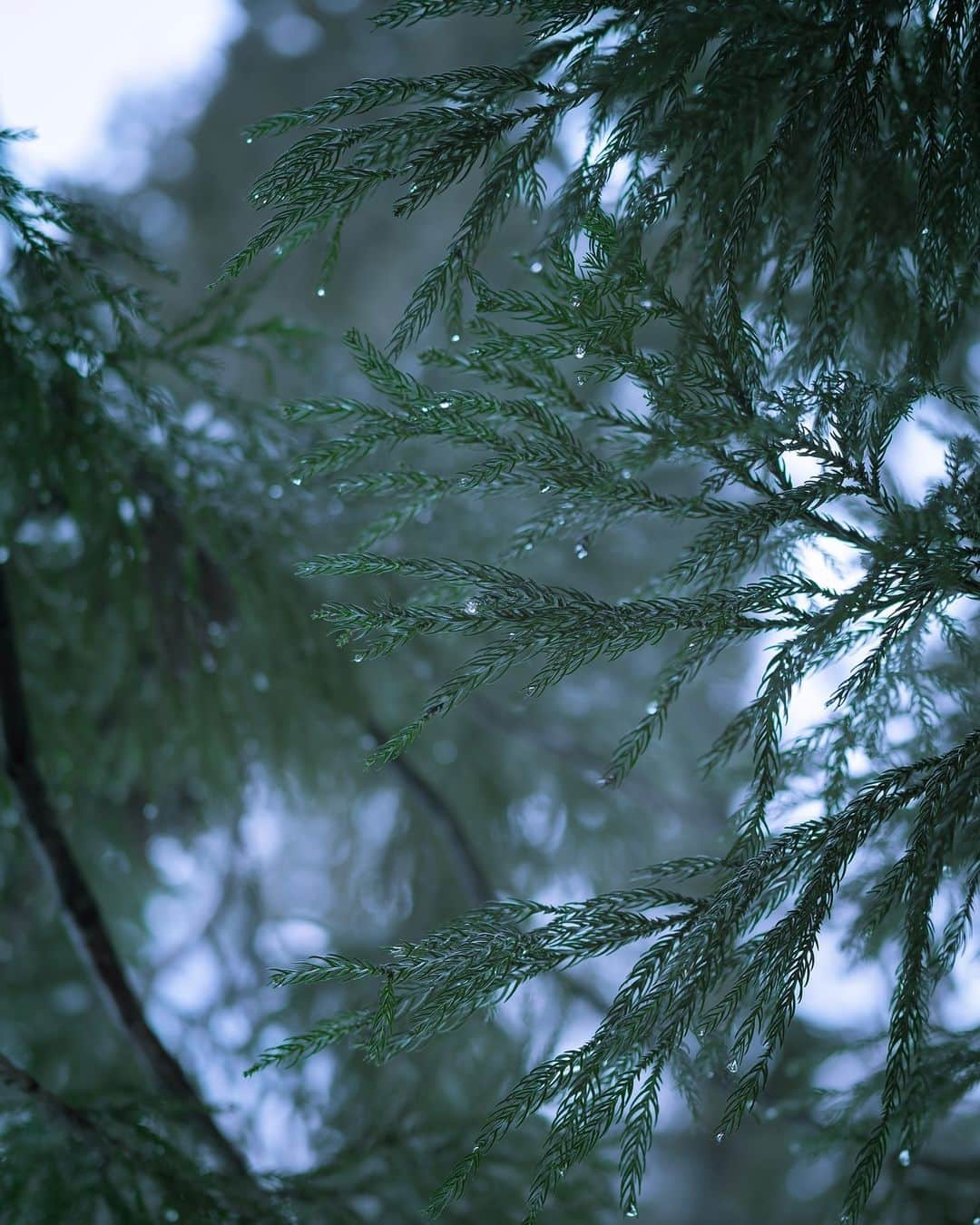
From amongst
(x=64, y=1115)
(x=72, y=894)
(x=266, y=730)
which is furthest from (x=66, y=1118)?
(x=266, y=730)

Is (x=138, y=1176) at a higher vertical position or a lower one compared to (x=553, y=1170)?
higher

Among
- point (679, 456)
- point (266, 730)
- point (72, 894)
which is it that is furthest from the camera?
point (266, 730)

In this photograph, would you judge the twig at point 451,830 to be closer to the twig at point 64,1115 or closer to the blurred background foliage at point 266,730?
the blurred background foliage at point 266,730

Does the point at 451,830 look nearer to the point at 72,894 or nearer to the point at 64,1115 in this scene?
the point at 72,894

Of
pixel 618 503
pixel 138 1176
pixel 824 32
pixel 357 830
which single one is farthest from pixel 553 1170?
pixel 357 830

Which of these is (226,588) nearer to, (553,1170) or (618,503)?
(618,503)

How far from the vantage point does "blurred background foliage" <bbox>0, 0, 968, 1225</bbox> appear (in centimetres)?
211

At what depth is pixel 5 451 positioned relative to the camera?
204 centimetres

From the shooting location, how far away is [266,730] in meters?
2.54

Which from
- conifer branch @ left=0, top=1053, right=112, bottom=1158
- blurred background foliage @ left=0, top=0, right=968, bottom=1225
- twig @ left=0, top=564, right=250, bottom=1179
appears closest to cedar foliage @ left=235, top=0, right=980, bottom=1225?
blurred background foliage @ left=0, top=0, right=968, bottom=1225

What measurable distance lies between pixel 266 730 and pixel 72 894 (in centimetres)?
68

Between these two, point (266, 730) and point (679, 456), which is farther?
point (266, 730)

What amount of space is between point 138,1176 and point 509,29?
4.89 meters

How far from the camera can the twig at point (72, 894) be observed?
194cm
